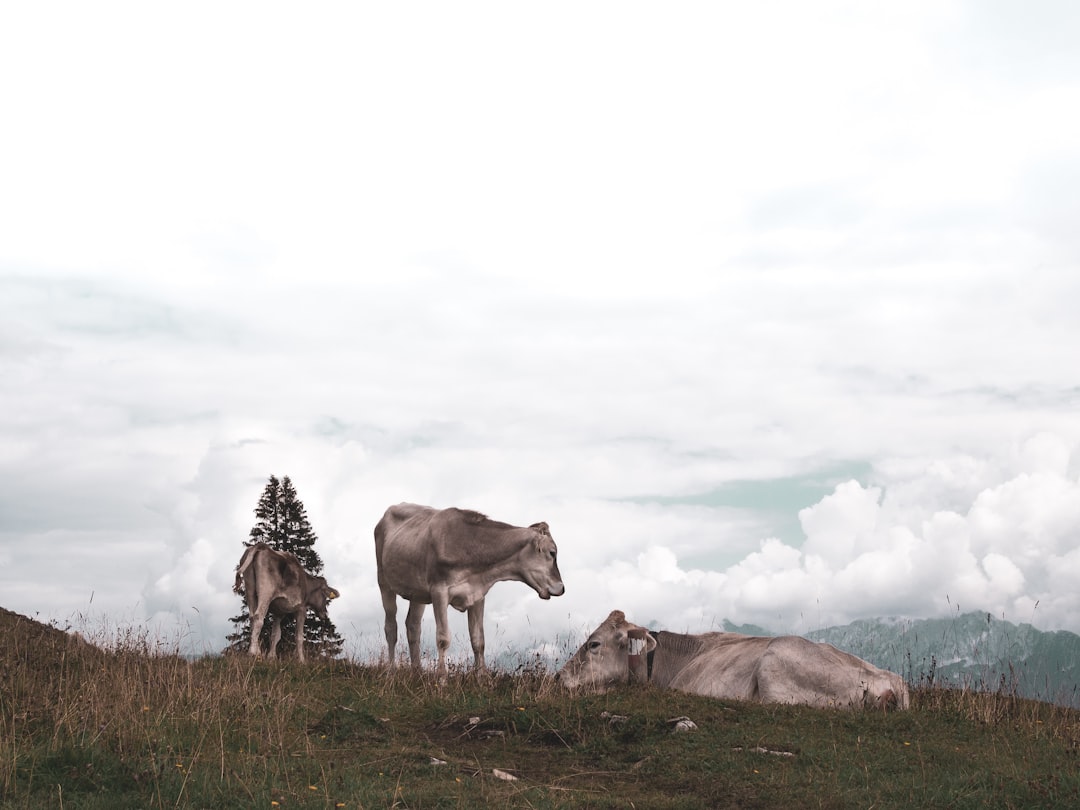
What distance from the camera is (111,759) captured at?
30.9 feet

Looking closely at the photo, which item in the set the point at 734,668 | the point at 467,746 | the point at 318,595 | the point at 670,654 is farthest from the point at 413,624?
the point at 467,746

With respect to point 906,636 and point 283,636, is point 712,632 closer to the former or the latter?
point 906,636

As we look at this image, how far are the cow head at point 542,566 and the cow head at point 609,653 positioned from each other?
1.02m

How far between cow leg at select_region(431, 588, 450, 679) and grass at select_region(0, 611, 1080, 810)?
167 centimetres

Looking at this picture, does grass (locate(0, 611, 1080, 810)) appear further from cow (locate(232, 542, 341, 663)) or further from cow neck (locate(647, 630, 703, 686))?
cow (locate(232, 542, 341, 663))

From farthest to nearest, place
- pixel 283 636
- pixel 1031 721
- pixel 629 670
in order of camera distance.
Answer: pixel 283 636
pixel 629 670
pixel 1031 721

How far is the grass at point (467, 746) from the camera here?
8969 millimetres

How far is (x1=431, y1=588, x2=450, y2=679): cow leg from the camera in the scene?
1731cm

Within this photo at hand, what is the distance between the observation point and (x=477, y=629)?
59.5 ft

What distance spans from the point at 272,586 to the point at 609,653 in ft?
24.3

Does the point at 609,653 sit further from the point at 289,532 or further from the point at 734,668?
the point at 289,532

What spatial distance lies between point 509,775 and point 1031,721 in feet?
25.6

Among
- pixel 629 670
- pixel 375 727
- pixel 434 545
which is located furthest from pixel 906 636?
pixel 375 727

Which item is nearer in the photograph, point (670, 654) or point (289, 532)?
point (670, 654)
